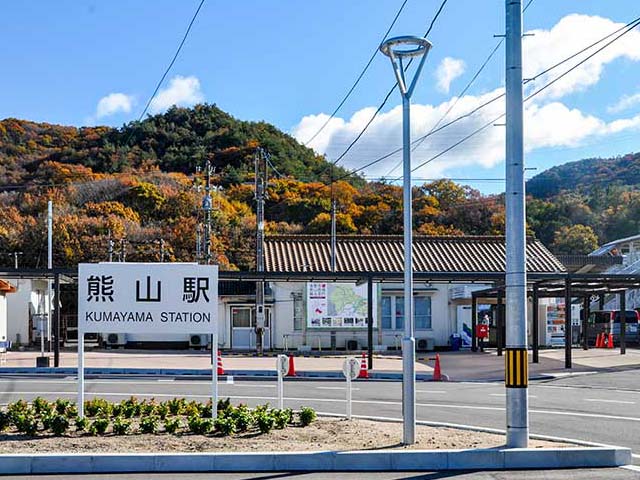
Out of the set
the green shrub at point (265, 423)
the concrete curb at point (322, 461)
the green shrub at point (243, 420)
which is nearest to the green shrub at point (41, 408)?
the concrete curb at point (322, 461)

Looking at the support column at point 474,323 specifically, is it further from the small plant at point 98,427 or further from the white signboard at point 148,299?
the small plant at point 98,427

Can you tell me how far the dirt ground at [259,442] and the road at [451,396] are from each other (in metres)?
2.05

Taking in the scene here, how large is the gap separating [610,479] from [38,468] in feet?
20.4

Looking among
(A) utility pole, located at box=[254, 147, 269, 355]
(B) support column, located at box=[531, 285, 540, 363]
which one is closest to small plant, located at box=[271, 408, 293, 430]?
(B) support column, located at box=[531, 285, 540, 363]

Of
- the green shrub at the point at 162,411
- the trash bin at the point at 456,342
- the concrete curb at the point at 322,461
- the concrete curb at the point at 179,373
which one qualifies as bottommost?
the trash bin at the point at 456,342

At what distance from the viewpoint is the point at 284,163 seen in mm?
63906

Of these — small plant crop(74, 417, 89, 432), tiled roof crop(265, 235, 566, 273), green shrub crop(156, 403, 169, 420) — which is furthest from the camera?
tiled roof crop(265, 235, 566, 273)

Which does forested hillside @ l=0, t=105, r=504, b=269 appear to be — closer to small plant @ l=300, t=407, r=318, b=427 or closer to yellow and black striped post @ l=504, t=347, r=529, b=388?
small plant @ l=300, t=407, r=318, b=427

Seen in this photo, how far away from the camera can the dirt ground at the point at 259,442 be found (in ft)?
31.7

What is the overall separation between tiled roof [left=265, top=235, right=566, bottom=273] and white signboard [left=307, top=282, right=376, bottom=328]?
7.89 ft

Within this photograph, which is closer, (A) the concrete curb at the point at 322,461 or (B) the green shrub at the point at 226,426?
(A) the concrete curb at the point at 322,461

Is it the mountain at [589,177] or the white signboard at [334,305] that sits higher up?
the mountain at [589,177]

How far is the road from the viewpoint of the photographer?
13.3 m

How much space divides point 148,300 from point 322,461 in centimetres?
431
